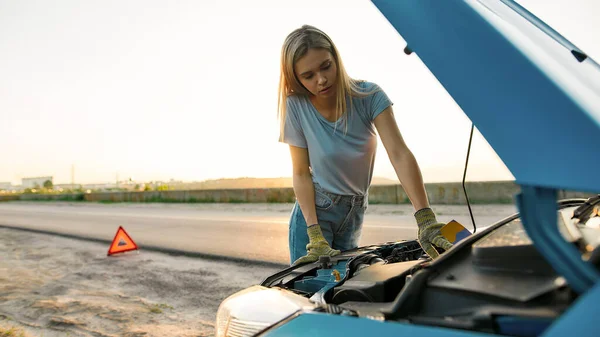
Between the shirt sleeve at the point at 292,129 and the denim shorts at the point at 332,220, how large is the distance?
27 centimetres

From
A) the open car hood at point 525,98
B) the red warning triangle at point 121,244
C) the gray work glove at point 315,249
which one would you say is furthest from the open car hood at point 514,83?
the red warning triangle at point 121,244

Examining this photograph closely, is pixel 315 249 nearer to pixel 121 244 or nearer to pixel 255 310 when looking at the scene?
pixel 255 310

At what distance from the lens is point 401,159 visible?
7.79ft

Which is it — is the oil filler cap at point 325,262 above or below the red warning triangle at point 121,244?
above

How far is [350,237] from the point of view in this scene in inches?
114

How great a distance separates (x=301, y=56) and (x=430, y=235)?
1026 mm

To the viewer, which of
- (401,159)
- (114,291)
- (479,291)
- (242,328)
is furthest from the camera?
(114,291)

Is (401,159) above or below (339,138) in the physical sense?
below

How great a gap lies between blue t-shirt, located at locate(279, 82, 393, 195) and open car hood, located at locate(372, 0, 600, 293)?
1.39m

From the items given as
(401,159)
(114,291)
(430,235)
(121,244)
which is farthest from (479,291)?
(121,244)

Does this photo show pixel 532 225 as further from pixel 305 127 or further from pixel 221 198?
pixel 221 198

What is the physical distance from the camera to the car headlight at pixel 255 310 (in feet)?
4.30

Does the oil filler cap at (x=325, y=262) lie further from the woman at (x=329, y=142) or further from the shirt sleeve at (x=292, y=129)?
the shirt sleeve at (x=292, y=129)

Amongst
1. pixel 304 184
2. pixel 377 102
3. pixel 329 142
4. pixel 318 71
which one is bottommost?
pixel 304 184
